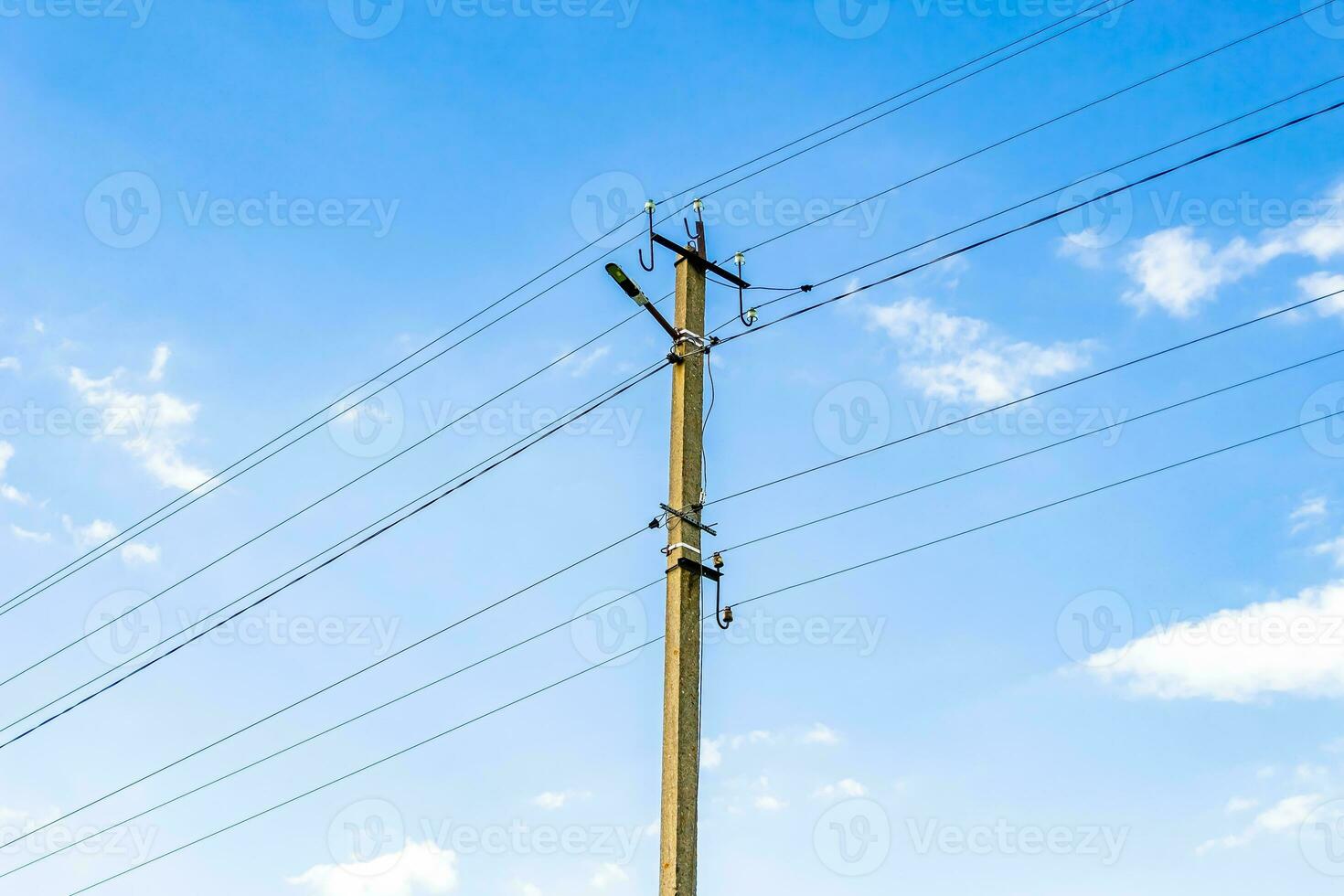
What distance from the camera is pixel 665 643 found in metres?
11.6

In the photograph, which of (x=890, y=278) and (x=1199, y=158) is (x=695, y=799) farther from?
(x=1199, y=158)

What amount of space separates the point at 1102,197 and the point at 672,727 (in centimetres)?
609

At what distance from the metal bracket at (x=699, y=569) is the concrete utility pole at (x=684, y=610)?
12mm

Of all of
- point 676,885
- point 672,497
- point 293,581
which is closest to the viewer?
point 676,885

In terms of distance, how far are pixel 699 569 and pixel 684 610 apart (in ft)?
1.66

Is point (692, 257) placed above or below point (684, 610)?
above

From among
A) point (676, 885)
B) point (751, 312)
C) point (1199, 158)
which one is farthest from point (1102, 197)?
point (676, 885)

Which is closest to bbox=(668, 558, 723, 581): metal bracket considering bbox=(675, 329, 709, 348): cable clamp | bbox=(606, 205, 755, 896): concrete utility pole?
bbox=(606, 205, 755, 896): concrete utility pole

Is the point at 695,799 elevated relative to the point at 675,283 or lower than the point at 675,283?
lower

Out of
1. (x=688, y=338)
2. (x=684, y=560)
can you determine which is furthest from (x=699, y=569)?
(x=688, y=338)

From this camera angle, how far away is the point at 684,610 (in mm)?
11695

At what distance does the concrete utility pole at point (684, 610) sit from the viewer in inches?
424

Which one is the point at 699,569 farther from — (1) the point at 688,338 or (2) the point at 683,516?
(1) the point at 688,338

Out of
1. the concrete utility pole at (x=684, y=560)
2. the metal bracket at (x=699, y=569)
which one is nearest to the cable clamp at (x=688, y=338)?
the concrete utility pole at (x=684, y=560)
